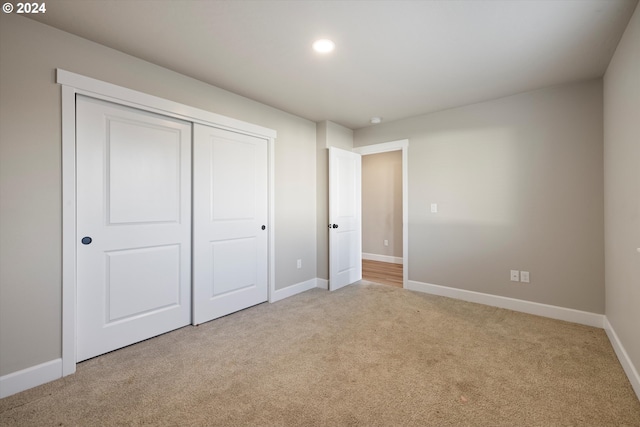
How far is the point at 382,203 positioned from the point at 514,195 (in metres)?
3.27

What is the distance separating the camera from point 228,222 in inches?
124

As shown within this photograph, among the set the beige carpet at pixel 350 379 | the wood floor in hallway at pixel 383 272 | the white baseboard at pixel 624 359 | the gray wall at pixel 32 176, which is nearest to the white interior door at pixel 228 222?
the beige carpet at pixel 350 379

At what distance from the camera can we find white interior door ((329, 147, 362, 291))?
409 cm

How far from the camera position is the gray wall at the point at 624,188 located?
187cm

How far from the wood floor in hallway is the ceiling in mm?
2758

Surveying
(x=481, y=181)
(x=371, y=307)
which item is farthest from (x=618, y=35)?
(x=371, y=307)

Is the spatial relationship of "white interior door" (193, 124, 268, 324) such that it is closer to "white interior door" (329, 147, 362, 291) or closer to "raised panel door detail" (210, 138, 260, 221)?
"raised panel door detail" (210, 138, 260, 221)

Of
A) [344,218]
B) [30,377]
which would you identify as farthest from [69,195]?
[344,218]

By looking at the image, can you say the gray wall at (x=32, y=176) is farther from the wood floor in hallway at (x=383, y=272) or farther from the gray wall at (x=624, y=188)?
the wood floor in hallway at (x=383, y=272)

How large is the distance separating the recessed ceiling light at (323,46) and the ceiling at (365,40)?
6 centimetres

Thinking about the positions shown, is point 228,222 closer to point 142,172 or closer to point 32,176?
point 142,172

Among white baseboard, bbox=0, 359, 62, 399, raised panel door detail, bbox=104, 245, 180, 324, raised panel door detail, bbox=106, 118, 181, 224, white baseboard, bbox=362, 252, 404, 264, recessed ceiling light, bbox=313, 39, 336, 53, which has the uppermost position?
recessed ceiling light, bbox=313, 39, 336, 53

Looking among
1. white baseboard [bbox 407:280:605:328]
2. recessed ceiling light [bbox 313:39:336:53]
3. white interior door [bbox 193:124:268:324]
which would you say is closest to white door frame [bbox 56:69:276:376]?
white interior door [bbox 193:124:268:324]

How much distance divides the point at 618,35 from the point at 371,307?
10.2 ft
